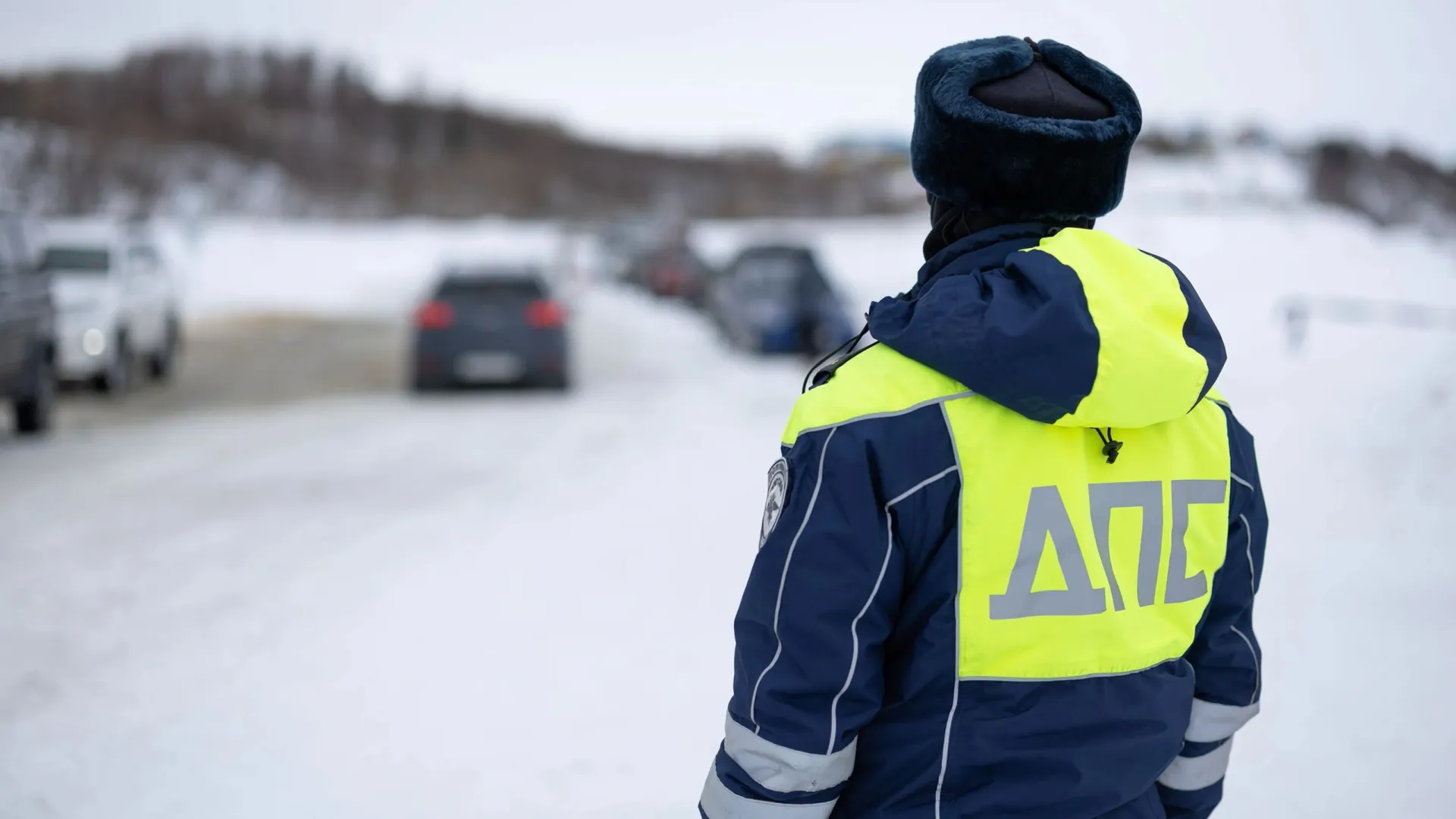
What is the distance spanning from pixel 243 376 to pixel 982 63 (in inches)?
627

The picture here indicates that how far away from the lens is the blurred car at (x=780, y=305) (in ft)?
56.7

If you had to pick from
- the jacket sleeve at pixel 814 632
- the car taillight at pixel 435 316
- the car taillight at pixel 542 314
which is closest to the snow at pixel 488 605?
the car taillight at pixel 435 316

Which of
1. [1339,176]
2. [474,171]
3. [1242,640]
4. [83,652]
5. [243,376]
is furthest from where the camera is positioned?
[474,171]

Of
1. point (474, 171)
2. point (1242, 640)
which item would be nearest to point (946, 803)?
point (1242, 640)

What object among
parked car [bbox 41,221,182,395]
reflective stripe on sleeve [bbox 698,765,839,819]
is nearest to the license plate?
parked car [bbox 41,221,182,395]

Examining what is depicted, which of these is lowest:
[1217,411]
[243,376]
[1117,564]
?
[243,376]

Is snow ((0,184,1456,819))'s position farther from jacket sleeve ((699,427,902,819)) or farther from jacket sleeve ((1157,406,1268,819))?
jacket sleeve ((699,427,902,819))

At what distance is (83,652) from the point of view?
5.22 meters

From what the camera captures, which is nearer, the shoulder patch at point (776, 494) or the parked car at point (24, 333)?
the shoulder patch at point (776, 494)

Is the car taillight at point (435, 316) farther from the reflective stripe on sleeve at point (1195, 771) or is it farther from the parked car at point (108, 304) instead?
the reflective stripe on sleeve at point (1195, 771)

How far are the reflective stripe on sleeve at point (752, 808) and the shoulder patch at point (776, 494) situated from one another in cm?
36

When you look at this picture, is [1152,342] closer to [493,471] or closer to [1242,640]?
[1242,640]

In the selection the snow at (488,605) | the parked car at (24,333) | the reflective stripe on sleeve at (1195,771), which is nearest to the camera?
the reflective stripe on sleeve at (1195,771)

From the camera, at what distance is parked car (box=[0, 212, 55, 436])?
1012 centimetres
